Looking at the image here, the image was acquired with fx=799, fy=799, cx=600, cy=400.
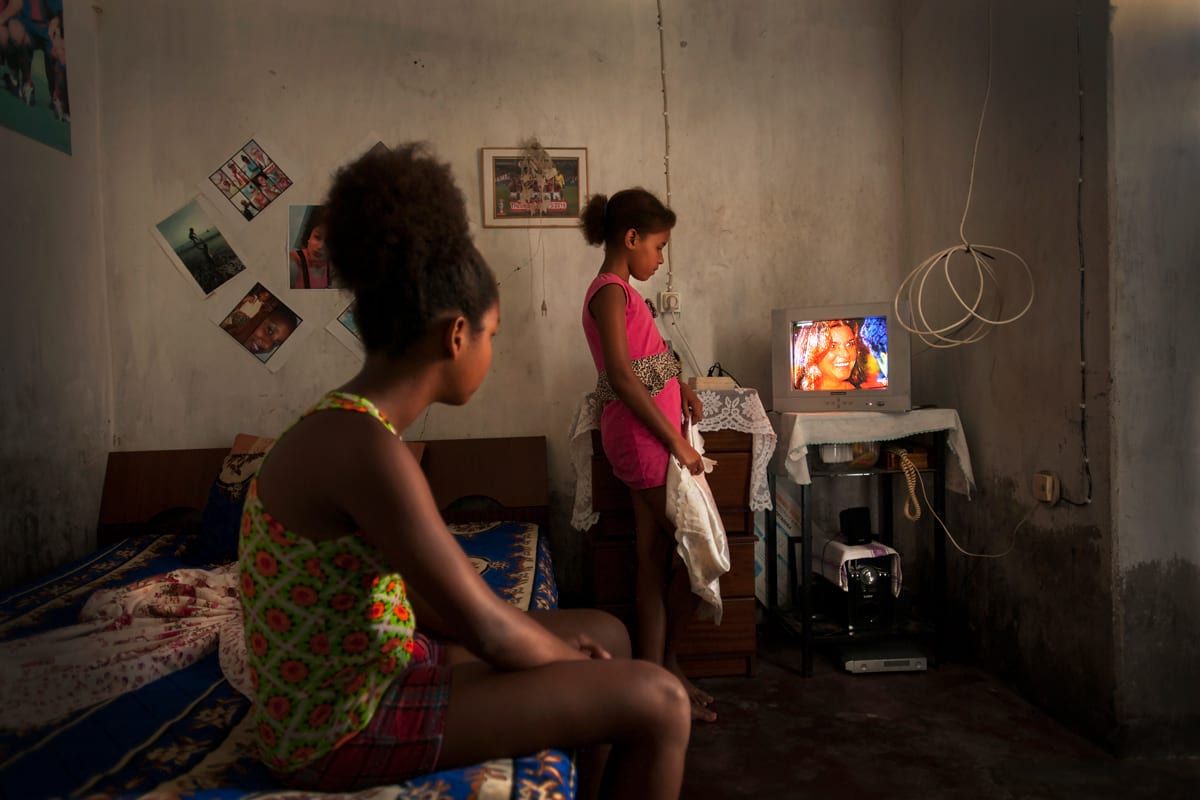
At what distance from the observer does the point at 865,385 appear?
10.3 feet

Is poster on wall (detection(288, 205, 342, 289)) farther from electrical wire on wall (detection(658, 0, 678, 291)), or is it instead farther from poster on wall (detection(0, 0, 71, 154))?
electrical wire on wall (detection(658, 0, 678, 291))

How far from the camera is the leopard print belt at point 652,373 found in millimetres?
2693

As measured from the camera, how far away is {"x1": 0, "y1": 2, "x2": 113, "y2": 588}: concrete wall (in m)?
2.90

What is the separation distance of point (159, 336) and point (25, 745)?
250 cm

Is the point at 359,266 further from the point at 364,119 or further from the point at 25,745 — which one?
the point at 364,119

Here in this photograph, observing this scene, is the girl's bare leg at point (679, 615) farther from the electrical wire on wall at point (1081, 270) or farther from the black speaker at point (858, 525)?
the electrical wire on wall at point (1081, 270)

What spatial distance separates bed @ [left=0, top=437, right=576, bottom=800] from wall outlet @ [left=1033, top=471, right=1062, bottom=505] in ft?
5.47

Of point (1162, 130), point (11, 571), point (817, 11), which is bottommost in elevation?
point (11, 571)

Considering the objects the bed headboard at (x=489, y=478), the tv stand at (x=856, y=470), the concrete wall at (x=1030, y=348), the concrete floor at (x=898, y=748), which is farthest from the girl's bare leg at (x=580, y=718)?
the bed headboard at (x=489, y=478)

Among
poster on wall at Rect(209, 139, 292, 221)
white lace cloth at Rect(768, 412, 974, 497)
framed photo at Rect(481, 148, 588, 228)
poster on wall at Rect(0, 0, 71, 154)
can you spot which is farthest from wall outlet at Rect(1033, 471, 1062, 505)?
poster on wall at Rect(0, 0, 71, 154)

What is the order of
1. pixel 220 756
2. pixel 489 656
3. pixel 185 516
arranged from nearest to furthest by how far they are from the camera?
pixel 489 656
pixel 220 756
pixel 185 516

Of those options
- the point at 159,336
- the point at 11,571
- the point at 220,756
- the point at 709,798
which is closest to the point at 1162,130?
the point at 709,798

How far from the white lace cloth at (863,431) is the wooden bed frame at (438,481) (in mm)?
1138

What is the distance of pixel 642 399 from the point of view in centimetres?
259
